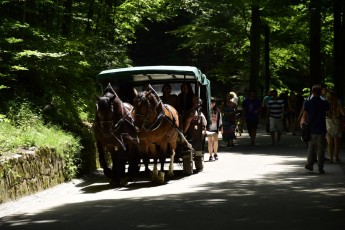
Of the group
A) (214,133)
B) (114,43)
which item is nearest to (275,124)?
(214,133)

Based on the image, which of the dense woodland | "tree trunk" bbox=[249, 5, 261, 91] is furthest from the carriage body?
"tree trunk" bbox=[249, 5, 261, 91]

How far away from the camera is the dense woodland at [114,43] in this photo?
17.2m

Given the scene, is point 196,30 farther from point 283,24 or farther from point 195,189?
point 195,189

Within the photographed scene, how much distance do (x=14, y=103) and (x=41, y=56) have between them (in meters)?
1.62

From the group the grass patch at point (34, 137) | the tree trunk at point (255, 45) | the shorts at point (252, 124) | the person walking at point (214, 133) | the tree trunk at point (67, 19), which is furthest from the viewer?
the tree trunk at point (255, 45)

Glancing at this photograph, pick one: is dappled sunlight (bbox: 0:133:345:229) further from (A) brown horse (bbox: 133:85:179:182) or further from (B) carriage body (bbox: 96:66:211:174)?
(A) brown horse (bbox: 133:85:179:182)

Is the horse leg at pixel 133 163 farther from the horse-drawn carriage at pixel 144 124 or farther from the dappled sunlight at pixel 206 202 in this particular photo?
the dappled sunlight at pixel 206 202

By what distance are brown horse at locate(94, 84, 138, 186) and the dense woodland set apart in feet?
6.74

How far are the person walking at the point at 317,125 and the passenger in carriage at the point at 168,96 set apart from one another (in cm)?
351

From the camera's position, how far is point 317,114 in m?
16.8

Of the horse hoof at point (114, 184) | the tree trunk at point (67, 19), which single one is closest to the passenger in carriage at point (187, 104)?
the horse hoof at point (114, 184)

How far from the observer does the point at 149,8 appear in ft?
96.9

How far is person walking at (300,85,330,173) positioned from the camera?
Answer: 54.5 feet

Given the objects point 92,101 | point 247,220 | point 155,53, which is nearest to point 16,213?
point 247,220
